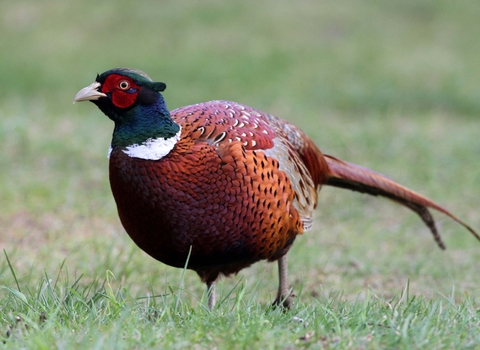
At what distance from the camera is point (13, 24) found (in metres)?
14.6

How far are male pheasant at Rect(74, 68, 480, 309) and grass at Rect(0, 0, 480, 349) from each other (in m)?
0.23

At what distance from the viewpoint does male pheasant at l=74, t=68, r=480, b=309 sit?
3.27 meters

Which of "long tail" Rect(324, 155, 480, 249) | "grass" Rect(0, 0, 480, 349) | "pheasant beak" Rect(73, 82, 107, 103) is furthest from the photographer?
"long tail" Rect(324, 155, 480, 249)

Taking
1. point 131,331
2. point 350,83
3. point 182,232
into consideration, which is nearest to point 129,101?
point 182,232

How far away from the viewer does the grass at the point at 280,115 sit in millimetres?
2797

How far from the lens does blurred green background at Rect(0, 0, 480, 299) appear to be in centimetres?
507

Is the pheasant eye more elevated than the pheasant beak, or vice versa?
the pheasant eye

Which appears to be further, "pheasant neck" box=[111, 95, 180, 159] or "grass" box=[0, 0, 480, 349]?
"pheasant neck" box=[111, 95, 180, 159]

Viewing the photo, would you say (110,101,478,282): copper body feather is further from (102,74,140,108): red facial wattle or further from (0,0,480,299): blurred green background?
(0,0,480,299): blurred green background

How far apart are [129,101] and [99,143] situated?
4.16 meters

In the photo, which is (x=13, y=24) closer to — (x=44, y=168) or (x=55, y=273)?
(x=44, y=168)

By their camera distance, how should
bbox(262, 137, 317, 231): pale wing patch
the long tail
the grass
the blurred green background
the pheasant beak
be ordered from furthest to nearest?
the blurred green background < the long tail < bbox(262, 137, 317, 231): pale wing patch < the pheasant beak < the grass

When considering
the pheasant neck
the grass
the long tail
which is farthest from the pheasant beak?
the long tail

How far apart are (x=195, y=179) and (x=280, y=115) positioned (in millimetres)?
6216
